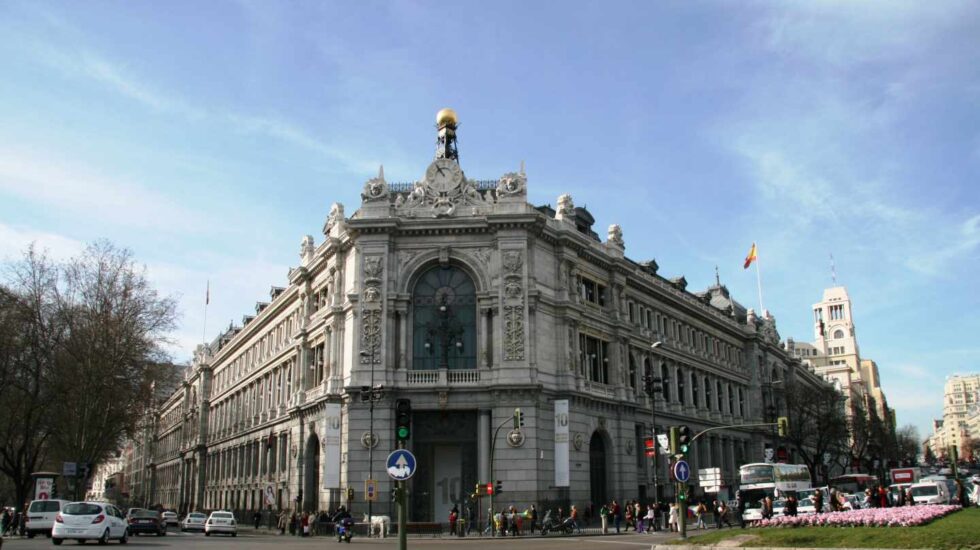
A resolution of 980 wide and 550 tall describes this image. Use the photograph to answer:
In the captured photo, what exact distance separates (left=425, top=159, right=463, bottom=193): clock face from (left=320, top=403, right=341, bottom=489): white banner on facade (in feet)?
46.1

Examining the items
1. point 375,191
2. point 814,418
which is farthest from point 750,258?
point 375,191

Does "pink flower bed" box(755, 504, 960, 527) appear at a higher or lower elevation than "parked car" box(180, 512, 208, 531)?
higher

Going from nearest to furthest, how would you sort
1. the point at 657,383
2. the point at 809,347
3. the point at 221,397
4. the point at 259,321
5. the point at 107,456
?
the point at 657,383, the point at 107,456, the point at 259,321, the point at 221,397, the point at 809,347

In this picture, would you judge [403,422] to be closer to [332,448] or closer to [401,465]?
[401,465]

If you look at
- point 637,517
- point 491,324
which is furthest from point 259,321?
point 637,517

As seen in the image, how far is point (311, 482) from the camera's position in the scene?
53625mm

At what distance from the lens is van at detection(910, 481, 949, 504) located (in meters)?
44.2

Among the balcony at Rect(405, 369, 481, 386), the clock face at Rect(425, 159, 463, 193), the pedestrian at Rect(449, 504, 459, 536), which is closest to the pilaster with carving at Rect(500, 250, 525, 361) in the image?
the balcony at Rect(405, 369, 481, 386)

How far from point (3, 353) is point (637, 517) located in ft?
125

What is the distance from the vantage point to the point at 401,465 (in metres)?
16.2

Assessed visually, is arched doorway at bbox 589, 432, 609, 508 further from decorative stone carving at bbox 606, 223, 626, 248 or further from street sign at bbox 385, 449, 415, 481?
street sign at bbox 385, 449, 415, 481

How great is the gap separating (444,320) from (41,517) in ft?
72.3

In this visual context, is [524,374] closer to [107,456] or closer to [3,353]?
[3,353]

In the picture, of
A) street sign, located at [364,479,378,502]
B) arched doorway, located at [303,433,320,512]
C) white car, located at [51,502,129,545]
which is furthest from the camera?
arched doorway, located at [303,433,320,512]
